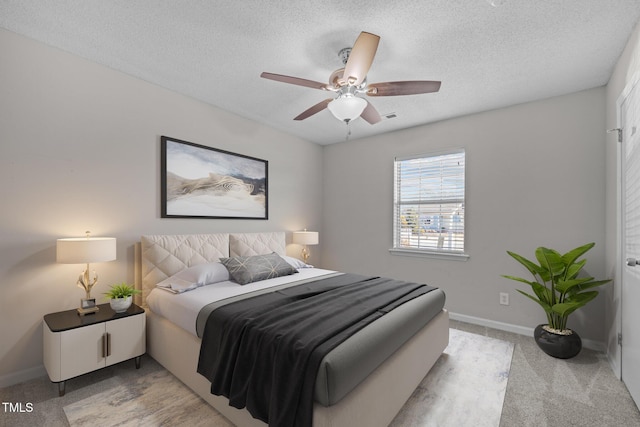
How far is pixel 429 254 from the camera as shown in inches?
153

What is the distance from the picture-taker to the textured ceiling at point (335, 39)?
6.12 ft

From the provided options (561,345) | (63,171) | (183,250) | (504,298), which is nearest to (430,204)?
(504,298)

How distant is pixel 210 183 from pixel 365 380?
2.71 meters

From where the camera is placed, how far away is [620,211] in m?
2.35

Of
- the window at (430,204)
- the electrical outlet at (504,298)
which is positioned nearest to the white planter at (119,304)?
the window at (430,204)

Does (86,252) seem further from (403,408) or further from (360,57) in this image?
(403,408)

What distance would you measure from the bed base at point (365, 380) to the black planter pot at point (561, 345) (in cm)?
92

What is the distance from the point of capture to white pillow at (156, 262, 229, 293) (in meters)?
2.54

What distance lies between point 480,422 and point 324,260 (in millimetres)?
3389

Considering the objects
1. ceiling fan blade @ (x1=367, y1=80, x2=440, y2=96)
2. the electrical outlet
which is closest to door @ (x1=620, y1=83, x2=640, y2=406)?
the electrical outlet

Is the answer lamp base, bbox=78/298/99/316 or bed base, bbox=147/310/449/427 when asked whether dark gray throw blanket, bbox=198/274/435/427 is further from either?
lamp base, bbox=78/298/99/316

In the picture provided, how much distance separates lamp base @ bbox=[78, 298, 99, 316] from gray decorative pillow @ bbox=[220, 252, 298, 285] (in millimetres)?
1087

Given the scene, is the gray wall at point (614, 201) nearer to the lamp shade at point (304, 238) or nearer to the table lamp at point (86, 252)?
the lamp shade at point (304, 238)

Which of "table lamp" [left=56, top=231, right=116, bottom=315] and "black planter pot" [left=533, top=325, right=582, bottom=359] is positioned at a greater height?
"table lamp" [left=56, top=231, right=116, bottom=315]
